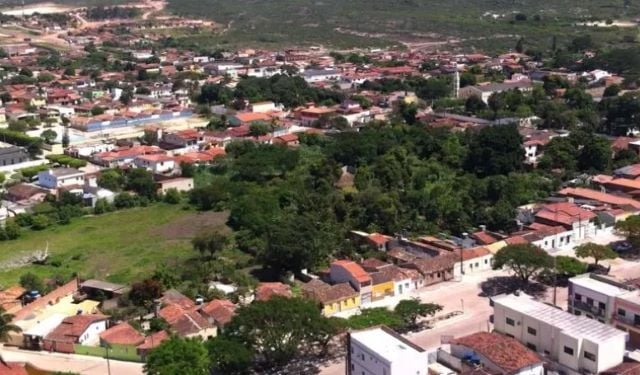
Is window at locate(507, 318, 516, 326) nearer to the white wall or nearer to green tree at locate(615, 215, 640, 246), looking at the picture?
green tree at locate(615, 215, 640, 246)

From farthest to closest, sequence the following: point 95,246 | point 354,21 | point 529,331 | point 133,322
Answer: point 354,21 < point 95,246 < point 133,322 < point 529,331

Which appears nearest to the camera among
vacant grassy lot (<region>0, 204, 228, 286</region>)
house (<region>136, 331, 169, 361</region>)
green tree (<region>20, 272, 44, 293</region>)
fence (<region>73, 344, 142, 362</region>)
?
house (<region>136, 331, 169, 361</region>)

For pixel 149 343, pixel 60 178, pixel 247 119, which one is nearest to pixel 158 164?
pixel 60 178

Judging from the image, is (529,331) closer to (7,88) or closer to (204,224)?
(204,224)

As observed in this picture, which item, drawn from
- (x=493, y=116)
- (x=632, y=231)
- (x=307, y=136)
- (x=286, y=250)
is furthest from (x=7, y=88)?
(x=632, y=231)

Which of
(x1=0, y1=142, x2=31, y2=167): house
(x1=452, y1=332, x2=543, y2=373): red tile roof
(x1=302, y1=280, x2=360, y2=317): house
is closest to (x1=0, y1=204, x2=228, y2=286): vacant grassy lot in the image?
(x1=302, y1=280, x2=360, y2=317): house

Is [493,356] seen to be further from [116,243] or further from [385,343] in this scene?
[116,243]
